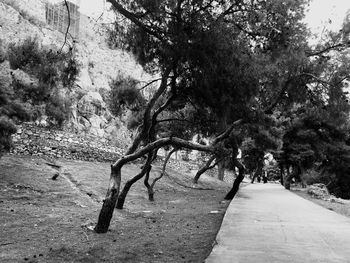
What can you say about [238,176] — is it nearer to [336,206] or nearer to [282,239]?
[336,206]

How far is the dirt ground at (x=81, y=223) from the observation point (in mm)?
6926

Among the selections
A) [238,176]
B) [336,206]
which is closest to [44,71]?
[238,176]

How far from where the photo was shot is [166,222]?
430 inches

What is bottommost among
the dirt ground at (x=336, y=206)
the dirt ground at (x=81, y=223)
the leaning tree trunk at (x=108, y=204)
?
the dirt ground at (x=81, y=223)

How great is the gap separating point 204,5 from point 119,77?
623cm

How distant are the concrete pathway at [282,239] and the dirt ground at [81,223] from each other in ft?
1.87

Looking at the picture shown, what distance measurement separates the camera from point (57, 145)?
21625mm

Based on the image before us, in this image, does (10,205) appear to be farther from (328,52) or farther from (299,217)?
(328,52)

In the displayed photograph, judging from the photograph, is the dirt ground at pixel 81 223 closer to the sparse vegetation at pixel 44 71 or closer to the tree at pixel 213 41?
the tree at pixel 213 41

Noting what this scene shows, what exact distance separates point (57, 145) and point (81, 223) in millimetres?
13067

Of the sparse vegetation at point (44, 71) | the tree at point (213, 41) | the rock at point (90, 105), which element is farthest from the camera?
the rock at point (90, 105)

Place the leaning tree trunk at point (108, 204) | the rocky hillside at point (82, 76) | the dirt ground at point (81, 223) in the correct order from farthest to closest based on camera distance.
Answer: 1. the rocky hillside at point (82, 76)
2. the leaning tree trunk at point (108, 204)
3. the dirt ground at point (81, 223)

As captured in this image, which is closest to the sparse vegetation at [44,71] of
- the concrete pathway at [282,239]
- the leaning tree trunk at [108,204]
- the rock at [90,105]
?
the leaning tree trunk at [108,204]

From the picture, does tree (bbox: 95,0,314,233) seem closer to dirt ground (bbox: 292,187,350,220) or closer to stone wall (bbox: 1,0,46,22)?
dirt ground (bbox: 292,187,350,220)
